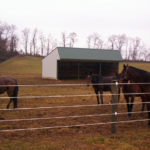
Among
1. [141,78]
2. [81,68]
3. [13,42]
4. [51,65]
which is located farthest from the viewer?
[13,42]

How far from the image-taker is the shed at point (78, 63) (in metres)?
23.0

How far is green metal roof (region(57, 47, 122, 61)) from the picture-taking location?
2262 centimetres

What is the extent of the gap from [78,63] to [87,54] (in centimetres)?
164

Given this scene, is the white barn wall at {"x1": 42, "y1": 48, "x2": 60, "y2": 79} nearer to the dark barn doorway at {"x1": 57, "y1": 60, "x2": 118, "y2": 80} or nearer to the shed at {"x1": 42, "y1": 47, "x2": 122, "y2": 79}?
the shed at {"x1": 42, "y1": 47, "x2": 122, "y2": 79}

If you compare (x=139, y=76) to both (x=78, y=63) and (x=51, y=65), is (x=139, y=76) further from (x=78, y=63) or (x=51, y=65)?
(x=51, y=65)

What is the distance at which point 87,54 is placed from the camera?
24.4 m

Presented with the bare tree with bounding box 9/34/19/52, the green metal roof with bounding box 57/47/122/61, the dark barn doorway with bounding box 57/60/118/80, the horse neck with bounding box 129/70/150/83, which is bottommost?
the dark barn doorway with bounding box 57/60/118/80

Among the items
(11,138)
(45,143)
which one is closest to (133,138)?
(45,143)

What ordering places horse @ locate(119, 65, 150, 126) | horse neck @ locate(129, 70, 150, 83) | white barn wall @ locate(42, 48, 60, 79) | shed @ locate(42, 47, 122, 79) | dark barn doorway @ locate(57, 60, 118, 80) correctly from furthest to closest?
1. dark barn doorway @ locate(57, 60, 118, 80)
2. white barn wall @ locate(42, 48, 60, 79)
3. shed @ locate(42, 47, 122, 79)
4. horse neck @ locate(129, 70, 150, 83)
5. horse @ locate(119, 65, 150, 126)

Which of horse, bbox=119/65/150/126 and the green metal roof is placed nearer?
horse, bbox=119/65/150/126

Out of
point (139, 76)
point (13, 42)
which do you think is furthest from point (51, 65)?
point (13, 42)

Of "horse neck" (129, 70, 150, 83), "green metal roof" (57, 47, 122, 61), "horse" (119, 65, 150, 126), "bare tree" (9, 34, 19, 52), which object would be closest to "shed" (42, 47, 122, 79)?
"green metal roof" (57, 47, 122, 61)

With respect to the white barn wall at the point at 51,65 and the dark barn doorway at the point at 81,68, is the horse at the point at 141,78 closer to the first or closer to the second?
the white barn wall at the point at 51,65

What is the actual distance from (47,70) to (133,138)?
72.6ft
